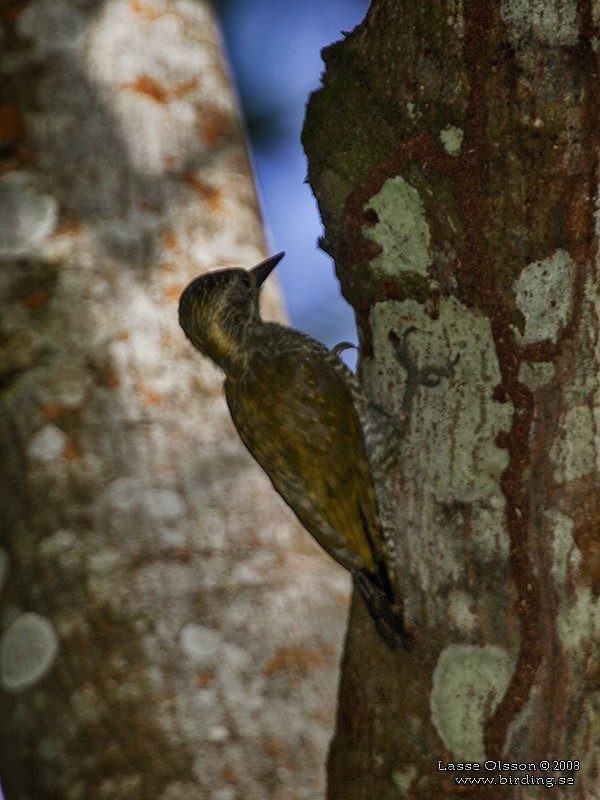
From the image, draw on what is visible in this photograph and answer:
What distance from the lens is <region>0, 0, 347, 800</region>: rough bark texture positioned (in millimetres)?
2871

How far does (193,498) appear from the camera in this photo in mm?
3193

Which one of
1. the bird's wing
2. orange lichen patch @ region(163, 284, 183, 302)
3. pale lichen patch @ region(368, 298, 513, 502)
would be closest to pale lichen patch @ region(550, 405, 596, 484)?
pale lichen patch @ region(368, 298, 513, 502)

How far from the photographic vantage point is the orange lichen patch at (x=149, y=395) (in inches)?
130

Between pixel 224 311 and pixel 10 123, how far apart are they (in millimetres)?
960

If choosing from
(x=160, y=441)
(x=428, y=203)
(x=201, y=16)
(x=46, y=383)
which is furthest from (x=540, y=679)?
(x=201, y=16)

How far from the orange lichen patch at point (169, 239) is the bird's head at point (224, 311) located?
0.14 metres

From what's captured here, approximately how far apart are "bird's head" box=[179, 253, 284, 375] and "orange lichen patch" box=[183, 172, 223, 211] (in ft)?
0.79

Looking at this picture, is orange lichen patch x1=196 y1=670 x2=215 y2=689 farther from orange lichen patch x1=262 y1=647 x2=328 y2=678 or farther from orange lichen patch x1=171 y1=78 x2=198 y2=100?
orange lichen patch x1=171 y1=78 x2=198 y2=100

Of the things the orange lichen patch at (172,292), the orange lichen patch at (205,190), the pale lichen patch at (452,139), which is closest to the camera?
the pale lichen patch at (452,139)

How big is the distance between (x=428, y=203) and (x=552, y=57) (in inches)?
15.2

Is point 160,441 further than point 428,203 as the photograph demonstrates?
Yes

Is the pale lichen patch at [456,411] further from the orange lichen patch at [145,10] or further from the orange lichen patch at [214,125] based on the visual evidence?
the orange lichen patch at [145,10]

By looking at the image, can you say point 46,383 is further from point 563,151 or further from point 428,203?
point 563,151

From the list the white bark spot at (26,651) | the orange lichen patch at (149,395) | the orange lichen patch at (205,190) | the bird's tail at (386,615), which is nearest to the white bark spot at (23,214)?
the orange lichen patch at (205,190)
